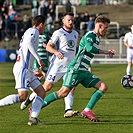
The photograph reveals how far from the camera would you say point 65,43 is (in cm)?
1228

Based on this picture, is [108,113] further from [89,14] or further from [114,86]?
[89,14]

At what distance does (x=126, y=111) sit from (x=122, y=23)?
28427 mm

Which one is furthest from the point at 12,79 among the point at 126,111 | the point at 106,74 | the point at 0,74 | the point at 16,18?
the point at 16,18

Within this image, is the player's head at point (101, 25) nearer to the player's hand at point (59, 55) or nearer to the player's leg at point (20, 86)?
the player's hand at point (59, 55)

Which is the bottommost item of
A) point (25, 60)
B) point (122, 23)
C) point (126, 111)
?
point (122, 23)

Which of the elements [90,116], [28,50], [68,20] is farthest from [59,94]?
[68,20]

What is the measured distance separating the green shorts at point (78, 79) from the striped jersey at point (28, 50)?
874 millimetres

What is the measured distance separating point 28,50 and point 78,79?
1.21 meters

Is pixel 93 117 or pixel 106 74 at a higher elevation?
pixel 93 117

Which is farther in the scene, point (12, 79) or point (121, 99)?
point (12, 79)

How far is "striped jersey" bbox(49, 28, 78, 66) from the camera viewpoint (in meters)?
12.3

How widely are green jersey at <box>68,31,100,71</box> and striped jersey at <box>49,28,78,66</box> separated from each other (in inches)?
43.7

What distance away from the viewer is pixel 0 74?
2533cm

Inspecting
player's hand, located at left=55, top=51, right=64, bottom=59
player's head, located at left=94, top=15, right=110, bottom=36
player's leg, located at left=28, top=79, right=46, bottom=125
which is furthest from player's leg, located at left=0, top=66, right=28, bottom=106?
player's head, located at left=94, top=15, right=110, bottom=36
